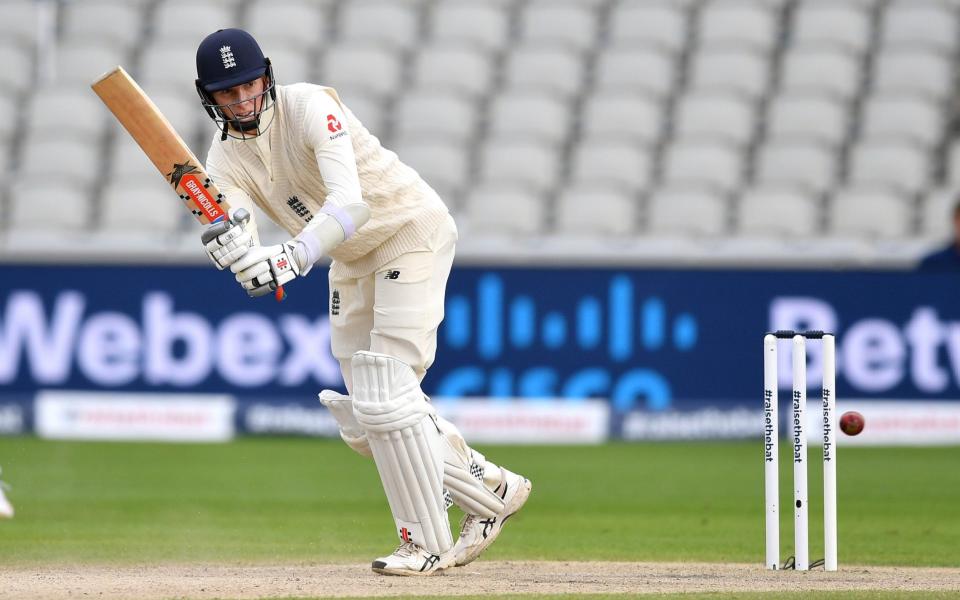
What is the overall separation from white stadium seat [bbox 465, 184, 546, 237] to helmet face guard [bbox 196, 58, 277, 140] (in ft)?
18.9

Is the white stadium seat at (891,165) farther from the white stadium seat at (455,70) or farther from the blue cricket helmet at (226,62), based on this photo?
the blue cricket helmet at (226,62)

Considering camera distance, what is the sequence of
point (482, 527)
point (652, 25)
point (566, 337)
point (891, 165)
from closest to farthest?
point (482, 527) → point (566, 337) → point (891, 165) → point (652, 25)

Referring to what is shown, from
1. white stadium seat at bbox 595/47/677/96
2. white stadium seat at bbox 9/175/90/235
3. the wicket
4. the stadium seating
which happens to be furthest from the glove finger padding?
white stadium seat at bbox 595/47/677/96

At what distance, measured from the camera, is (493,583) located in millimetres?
4438

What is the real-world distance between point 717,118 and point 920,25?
6.11 feet

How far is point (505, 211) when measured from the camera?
10320mm

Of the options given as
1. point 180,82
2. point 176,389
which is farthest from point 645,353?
point 180,82

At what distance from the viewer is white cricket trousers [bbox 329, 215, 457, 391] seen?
4516 mm

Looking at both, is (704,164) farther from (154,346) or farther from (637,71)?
(154,346)

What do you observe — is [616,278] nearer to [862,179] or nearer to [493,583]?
[862,179]

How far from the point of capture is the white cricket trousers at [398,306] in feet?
14.8

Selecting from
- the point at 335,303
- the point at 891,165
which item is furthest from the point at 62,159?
the point at 335,303

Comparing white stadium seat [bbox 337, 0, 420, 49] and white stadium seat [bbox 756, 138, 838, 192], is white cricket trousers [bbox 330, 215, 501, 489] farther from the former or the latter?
white stadium seat [bbox 337, 0, 420, 49]

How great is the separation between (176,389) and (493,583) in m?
5.20
